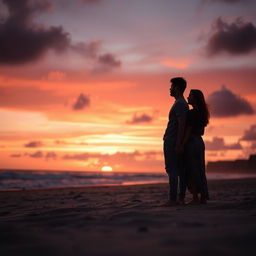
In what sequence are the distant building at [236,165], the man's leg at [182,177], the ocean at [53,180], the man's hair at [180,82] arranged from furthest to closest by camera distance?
the distant building at [236,165], the ocean at [53,180], the man's hair at [180,82], the man's leg at [182,177]

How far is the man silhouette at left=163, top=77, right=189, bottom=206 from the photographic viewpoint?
20.5ft

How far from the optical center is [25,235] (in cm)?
344

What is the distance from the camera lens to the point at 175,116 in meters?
6.44

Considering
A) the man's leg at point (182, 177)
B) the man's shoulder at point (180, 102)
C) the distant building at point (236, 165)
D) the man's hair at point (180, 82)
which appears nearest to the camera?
the man's shoulder at point (180, 102)

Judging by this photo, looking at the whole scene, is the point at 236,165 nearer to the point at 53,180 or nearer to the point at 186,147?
the point at 53,180

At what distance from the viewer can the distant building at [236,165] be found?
11594cm

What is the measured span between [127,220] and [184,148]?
8.76 feet

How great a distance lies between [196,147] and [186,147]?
18cm

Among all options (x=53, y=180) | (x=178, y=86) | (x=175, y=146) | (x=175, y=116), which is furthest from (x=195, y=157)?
(x=53, y=180)

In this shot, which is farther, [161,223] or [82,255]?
[161,223]

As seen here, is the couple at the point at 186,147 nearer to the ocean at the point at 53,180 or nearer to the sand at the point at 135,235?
the sand at the point at 135,235

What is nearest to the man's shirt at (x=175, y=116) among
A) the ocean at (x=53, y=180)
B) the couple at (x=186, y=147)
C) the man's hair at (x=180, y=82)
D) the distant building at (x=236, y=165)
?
the couple at (x=186, y=147)

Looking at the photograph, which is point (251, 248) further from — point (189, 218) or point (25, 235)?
point (25, 235)

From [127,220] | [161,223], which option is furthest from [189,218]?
[127,220]
